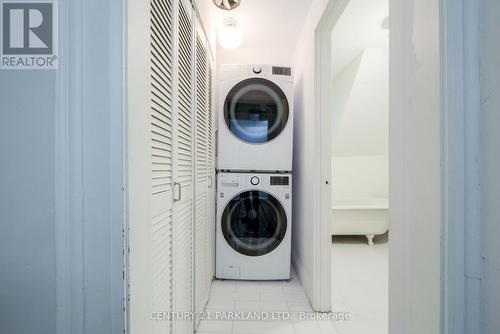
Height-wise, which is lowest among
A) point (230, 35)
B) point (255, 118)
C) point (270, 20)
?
point (255, 118)

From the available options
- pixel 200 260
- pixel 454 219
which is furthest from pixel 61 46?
pixel 200 260

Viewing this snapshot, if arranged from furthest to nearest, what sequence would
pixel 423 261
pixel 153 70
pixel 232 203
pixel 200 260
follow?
pixel 232 203 → pixel 200 260 → pixel 153 70 → pixel 423 261

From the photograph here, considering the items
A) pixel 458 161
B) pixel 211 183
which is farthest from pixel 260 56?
pixel 458 161

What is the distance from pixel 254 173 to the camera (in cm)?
224

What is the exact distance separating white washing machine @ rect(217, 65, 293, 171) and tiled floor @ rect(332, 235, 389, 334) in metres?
1.11

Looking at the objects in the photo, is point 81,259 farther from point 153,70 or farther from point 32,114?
point 153,70

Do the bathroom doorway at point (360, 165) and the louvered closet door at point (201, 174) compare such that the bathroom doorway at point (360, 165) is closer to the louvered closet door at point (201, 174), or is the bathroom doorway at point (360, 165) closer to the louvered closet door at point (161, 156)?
the louvered closet door at point (201, 174)

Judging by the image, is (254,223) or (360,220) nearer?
(254,223)

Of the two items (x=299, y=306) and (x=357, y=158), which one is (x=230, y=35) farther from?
(x=357, y=158)

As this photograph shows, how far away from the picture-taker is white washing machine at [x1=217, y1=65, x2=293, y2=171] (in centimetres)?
224

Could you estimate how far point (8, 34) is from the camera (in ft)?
1.63

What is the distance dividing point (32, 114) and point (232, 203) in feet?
5.97

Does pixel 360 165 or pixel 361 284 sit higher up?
pixel 360 165

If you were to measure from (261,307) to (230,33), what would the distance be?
2242 millimetres
